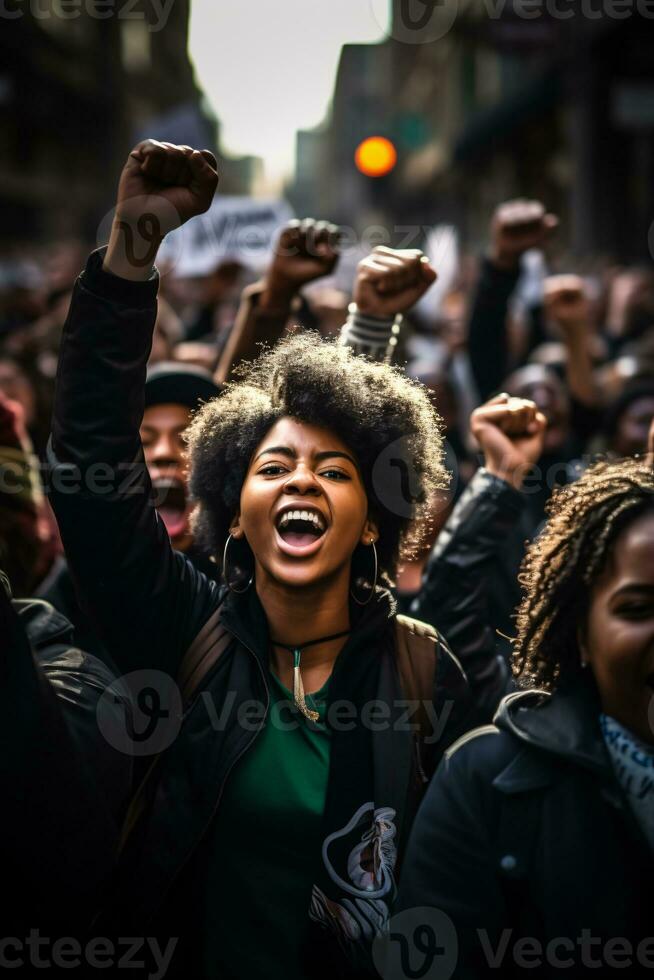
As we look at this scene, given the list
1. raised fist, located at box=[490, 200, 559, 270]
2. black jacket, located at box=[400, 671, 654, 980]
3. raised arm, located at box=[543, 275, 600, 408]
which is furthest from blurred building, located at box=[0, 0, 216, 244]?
black jacket, located at box=[400, 671, 654, 980]

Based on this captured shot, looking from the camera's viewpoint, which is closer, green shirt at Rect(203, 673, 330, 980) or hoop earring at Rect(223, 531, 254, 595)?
green shirt at Rect(203, 673, 330, 980)

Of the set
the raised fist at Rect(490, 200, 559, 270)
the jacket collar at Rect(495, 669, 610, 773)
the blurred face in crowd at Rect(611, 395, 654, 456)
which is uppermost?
the raised fist at Rect(490, 200, 559, 270)

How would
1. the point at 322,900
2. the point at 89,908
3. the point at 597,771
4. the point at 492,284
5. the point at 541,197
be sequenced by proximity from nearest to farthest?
the point at 597,771, the point at 89,908, the point at 322,900, the point at 492,284, the point at 541,197

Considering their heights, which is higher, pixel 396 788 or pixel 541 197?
pixel 541 197

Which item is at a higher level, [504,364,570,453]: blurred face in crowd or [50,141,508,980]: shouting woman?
[504,364,570,453]: blurred face in crowd

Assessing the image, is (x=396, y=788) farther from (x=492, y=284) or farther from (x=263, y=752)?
(x=492, y=284)

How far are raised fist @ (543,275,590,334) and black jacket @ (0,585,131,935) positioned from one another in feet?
8.95

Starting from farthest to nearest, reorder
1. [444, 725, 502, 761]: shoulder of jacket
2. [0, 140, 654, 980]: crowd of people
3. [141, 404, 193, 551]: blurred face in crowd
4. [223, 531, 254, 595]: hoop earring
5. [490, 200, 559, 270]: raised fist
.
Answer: [490, 200, 559, 270]: raised fist < [141, 404, 193, 551]: blurred face in crowd < [223, 531, 254, 595]: hoop earring < [444, 725, 502, 761]: shoulder of jacket < [0, 140, 654, 980]: crowd of people

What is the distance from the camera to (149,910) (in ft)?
6.53

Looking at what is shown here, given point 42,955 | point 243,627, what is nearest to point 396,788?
point 243,627

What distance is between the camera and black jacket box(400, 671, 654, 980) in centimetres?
162

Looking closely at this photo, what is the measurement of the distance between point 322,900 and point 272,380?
1.07m

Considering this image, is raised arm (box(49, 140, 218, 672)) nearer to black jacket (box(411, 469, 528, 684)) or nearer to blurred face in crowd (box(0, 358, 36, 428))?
black jacket (box(411, 469, 528, 684))

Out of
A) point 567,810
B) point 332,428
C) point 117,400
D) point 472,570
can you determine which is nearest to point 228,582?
point 332,428
